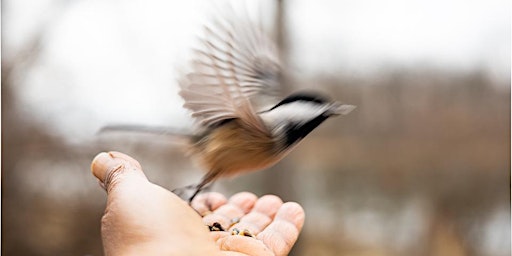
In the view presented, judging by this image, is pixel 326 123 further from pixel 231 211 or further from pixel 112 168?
pixel 112 168

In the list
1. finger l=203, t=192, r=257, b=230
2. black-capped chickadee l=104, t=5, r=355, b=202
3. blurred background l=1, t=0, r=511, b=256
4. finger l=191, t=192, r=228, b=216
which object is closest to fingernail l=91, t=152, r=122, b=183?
black-capped chickadee l=104, t=5, r=355, b=202

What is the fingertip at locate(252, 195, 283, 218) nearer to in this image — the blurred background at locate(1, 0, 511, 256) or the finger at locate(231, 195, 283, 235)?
the finger at locate(231, 195, 283, 235)

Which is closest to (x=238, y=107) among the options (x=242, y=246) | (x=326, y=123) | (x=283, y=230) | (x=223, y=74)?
(x=223, y=74)

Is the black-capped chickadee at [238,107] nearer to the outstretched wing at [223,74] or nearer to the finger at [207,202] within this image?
the outstretched wing at [223,74]

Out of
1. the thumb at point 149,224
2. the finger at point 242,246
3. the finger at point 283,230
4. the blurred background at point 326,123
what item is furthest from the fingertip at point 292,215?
the blurred background at point 326,123

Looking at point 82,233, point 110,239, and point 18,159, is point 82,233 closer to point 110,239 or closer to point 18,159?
point 18,159

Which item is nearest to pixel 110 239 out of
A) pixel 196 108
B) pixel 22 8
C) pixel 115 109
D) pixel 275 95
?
pixel 196 108
